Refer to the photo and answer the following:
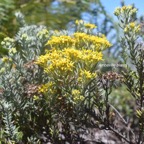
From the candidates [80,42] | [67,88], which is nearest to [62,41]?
[80,42]

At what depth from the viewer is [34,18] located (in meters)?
3.63

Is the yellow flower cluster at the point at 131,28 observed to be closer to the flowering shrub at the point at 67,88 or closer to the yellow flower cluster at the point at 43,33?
the flowering shrub at the point at 67,88

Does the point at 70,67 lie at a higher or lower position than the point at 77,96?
higher

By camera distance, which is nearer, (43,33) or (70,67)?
(70,67)

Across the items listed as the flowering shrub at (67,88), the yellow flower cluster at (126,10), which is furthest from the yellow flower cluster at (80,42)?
the yellow flower cluster at (126,10)

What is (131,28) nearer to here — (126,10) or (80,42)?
(126,10)

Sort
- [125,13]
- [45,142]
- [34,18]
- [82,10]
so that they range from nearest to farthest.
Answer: [125,13]
[45,142]
[34,18]
[82,10]

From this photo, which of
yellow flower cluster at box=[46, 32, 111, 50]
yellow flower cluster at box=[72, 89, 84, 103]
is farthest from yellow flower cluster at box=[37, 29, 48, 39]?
yellow flower cluster at box=[72, 89, 84, 103]

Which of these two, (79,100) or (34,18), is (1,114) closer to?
(79,100)

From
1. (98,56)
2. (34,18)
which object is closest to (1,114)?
(98,56)

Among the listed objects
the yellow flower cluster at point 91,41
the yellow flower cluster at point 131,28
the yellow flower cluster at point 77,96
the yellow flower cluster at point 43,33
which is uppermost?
the yellow flower cluster at point 43,33

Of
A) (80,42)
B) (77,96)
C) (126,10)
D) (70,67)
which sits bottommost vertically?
(77,96)

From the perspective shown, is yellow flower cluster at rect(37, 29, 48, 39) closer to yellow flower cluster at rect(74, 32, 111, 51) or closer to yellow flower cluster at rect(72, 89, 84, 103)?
yellow flower cluster at rect(74, 32, 111, 51)

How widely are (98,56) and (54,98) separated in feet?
0.73
